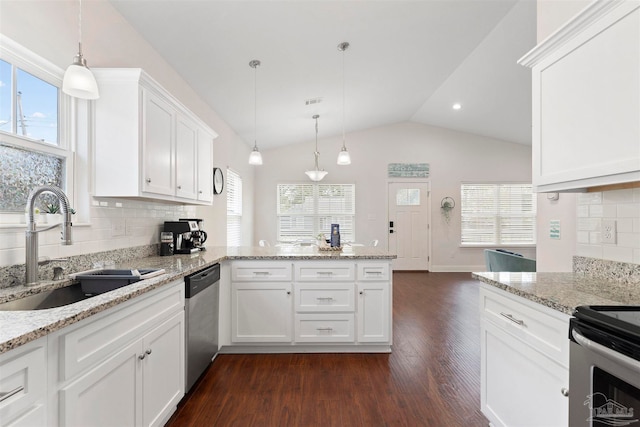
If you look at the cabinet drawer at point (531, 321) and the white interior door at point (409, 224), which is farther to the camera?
the white interior door at point (409, 224)

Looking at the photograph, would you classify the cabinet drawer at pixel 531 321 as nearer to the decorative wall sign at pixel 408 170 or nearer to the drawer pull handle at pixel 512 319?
the drawer pull handle at pixel 512 319

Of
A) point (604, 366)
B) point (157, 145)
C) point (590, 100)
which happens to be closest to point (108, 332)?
point (157, 145)

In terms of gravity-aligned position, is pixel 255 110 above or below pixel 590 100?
above

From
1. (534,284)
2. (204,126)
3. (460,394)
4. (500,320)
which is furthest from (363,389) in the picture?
(204,126)

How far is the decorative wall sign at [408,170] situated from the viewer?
6975 millimetres

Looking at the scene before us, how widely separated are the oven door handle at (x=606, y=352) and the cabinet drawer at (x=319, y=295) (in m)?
1.78

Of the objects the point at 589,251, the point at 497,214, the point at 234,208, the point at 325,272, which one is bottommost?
the point at 325,272

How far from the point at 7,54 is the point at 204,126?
1622mm

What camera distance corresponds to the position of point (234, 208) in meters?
5.42

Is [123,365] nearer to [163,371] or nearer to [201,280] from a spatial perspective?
[163,371]

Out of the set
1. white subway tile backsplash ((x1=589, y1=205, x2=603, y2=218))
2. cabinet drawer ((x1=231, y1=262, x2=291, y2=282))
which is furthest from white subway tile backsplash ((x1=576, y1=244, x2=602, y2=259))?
cabinet drawer ((x1=231, y1=262, x2=291, y2=282))

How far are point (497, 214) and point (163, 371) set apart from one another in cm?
730

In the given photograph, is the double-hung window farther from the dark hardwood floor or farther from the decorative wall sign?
the decorative wall sign

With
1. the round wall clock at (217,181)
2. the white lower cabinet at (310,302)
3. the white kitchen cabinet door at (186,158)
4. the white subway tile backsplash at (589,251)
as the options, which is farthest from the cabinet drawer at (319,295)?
the round wall clock at (217,181)
